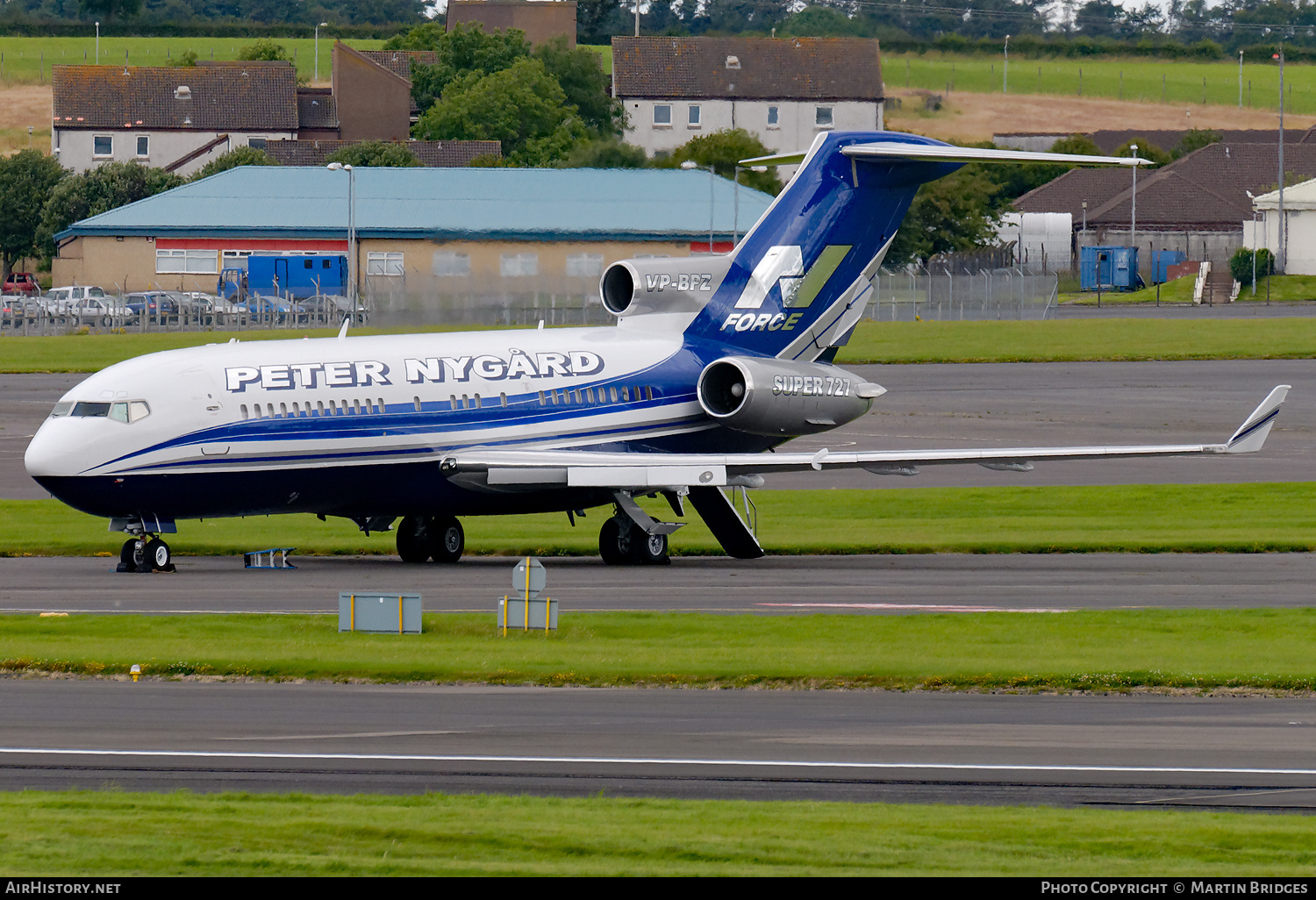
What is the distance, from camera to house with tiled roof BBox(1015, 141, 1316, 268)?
139 meters

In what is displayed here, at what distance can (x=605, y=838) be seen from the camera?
14.1 meters

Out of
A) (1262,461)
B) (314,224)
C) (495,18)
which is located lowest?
(1262,461)

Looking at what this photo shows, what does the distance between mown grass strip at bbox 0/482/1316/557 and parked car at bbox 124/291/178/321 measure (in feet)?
161

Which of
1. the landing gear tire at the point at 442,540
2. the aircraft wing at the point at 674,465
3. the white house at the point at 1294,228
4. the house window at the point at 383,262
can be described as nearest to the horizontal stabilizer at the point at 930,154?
the aircraft wing at the point at 674,465

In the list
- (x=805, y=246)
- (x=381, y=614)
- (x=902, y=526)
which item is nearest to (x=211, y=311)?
(x=902, y=526)

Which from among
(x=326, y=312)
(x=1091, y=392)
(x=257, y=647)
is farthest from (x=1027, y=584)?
(x=326, y=312)

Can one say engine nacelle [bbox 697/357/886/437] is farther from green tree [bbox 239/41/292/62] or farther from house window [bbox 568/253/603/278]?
green tree [bbox 239/41/292/62]

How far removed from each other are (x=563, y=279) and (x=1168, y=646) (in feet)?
212

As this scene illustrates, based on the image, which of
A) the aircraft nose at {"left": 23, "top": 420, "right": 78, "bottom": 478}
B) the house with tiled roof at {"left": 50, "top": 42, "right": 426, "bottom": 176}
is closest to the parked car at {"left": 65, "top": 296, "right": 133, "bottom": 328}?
the house with tiled roof at {"left": 50, "top": 42, "right": 426, "bottom": 176}

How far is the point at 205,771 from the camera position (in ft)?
57.0

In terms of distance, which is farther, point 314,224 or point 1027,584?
point 314,224

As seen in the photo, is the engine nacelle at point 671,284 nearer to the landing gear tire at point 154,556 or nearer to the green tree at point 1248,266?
the landing gear tire at point 154,556

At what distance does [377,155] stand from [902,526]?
95229 mm
